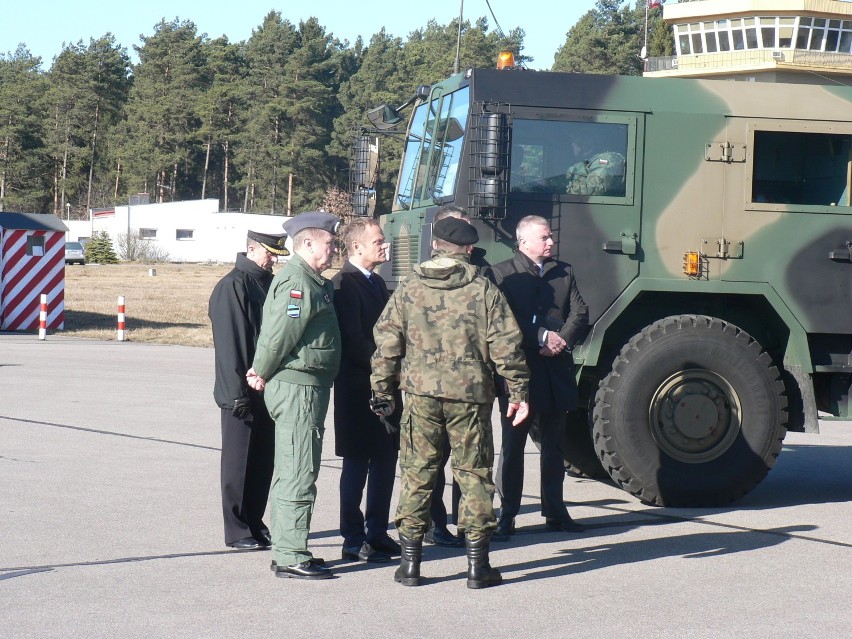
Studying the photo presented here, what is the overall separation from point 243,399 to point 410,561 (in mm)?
1308

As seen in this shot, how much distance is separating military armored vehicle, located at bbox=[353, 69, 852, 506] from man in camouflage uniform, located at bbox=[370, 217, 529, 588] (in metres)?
2.04

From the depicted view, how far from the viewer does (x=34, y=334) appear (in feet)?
76.0

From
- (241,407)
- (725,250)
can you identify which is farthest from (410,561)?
(725,250)

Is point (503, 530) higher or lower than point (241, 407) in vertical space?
lower

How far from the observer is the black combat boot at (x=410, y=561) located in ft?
19.9

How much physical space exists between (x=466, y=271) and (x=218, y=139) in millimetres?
104610

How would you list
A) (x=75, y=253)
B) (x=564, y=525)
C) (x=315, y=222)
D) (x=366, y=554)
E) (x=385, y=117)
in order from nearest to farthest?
(x=315, y=222) → (x=366, y=554) → (x=564, y=525) → (x=385, y=117) → (x=75, y=253)

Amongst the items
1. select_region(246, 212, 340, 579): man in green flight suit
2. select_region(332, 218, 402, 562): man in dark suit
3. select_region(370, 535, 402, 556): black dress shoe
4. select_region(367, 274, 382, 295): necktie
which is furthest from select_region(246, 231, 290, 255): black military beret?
select_region(370, 535, 402, 556): black dress shoe

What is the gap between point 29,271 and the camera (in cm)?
2369

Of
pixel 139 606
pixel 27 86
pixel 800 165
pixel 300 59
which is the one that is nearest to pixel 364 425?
pixel 139 606

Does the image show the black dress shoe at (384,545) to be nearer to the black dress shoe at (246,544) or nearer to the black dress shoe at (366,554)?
the black dress shoe at (366,554)

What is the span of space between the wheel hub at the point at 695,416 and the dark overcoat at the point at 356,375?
7.48ft

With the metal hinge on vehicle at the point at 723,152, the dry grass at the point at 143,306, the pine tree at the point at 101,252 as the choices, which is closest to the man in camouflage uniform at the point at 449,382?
the metal hinge on vehicle at the point at 723,152

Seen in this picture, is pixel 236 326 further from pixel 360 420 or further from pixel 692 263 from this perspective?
pixel 692 263
